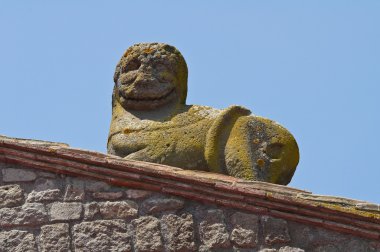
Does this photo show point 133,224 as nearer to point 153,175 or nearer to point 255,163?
point 153,175

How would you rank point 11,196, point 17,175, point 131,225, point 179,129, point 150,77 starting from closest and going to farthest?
1. point 131,225
2. point 11,196
3. point 17,175
4. point 179,129
5. point 150,77

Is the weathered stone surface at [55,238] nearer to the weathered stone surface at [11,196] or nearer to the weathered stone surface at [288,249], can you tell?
the weathered stone surface at [11,196]

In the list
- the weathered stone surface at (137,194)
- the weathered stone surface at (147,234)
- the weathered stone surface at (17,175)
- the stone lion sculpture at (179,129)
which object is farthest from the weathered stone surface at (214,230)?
the weathered stone surface at (17,175)

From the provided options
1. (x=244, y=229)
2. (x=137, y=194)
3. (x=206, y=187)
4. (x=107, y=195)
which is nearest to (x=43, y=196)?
(x=107, y=195)

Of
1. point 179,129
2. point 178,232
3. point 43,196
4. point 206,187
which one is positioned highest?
point 179,129

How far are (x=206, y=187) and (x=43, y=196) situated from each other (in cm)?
122

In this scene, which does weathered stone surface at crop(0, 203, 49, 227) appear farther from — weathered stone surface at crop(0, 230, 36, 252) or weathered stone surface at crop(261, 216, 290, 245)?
weathered stone surface at crop(261, 216, 290, 245)

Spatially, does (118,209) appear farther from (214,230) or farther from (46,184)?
(214,230)

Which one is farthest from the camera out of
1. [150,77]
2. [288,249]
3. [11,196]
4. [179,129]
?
[150,77]

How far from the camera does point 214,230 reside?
11.9 metres

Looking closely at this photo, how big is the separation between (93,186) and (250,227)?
1.22 m

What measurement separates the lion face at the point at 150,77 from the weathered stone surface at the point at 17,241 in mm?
2125

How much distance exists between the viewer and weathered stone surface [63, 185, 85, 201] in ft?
39.6

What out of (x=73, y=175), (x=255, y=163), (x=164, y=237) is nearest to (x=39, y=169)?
(x=73, y=175)
